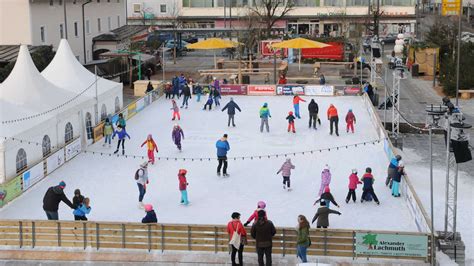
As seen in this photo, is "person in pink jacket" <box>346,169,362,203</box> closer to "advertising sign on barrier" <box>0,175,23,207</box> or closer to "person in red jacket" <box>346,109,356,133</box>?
"person in red jacket" <box>346,109,356,133</box>

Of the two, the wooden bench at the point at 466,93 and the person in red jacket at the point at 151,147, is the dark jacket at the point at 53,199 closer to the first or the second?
the person in red jacket at the point at 151,147

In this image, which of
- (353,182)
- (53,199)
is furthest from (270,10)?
(53,199)

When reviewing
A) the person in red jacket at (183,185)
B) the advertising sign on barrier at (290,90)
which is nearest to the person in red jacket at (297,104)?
the advertising sign on barrier at (290,90)

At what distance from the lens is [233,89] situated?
36312 millimetres

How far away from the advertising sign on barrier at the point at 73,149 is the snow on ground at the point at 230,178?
0.70 ft

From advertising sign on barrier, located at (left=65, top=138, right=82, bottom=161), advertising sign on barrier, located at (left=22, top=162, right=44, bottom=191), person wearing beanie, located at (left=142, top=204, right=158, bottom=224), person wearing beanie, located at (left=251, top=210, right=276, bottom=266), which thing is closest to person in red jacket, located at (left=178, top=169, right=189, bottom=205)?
person wearing beanie, located at (left=142, top=204, right=158, bottom=224)

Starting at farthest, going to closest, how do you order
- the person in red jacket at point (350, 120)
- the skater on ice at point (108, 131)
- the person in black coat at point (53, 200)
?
1. the person in red jacket at point (350, 120)
2. the skater on ice at point (108, 131)
3. the person in black coat at point (53, 200)

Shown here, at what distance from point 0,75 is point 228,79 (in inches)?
523

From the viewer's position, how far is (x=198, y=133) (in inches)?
1065

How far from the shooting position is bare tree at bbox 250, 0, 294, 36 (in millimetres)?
64250

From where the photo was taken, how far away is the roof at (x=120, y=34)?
1944 inches

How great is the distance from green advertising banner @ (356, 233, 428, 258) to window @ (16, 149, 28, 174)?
33.4 ft

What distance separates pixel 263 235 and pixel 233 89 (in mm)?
23018

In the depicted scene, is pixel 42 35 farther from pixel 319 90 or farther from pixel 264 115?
pixel 264 115
